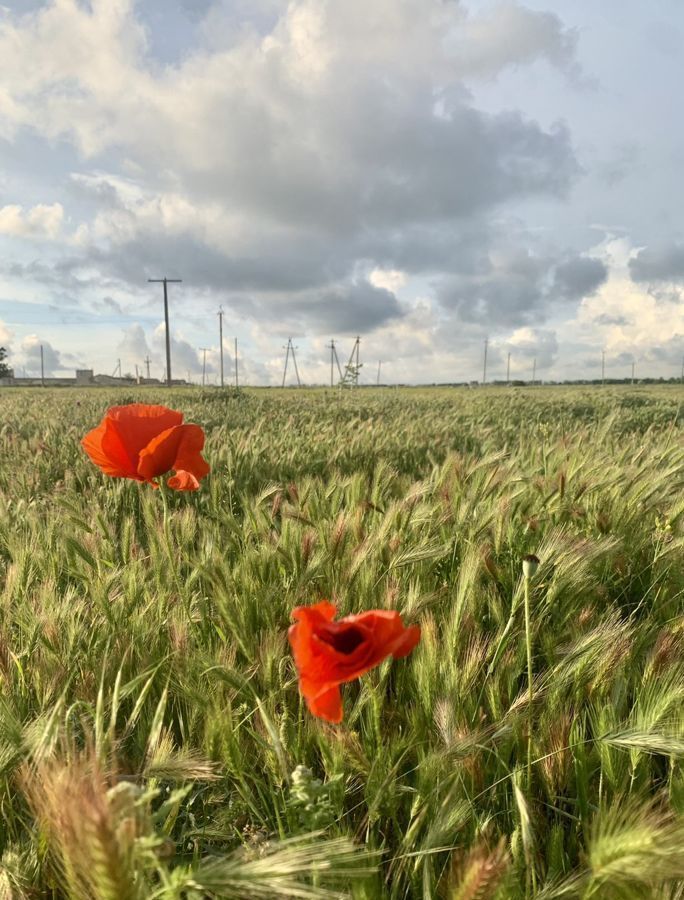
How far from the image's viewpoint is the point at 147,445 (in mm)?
1702

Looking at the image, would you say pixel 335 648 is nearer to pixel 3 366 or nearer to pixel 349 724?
pixel 349 724

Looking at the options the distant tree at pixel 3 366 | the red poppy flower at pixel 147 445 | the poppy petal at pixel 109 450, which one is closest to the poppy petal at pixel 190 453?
the red poppy flower at pixel 147 445

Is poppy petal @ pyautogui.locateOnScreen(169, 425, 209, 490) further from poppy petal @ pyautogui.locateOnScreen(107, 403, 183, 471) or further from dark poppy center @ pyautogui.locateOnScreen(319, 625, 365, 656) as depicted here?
dark poppy center @ pyautogui.locateOnScreen(319, 625, 365, 656)

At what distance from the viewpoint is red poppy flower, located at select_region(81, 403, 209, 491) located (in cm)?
167

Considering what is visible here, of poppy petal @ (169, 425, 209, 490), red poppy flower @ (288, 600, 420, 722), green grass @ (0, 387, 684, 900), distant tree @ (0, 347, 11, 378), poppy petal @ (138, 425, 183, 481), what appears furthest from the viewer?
distant tree @ (0, 347, 11, 378)

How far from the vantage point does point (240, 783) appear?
3.18 feet

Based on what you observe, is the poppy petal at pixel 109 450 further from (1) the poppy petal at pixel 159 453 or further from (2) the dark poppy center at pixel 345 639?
(2) the dark poppy center at pixel 345 639

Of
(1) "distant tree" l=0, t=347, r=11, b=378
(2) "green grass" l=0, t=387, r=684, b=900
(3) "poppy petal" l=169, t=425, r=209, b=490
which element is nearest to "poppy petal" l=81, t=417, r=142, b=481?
(3) "poppy petal" l=169, t=425, r=209, b=490

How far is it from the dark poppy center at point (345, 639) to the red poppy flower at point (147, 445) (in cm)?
96

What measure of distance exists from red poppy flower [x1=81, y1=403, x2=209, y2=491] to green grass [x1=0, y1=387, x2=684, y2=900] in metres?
0.26

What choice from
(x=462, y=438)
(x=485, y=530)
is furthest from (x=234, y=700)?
(x=462, y=438)

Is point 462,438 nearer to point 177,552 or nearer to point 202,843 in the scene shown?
point 177,552

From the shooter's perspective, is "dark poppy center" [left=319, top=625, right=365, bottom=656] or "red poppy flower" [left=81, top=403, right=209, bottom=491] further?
"red poppy flower" [left=81, top=403, right=209, bottom=491]

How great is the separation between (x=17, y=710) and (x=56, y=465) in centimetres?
302
